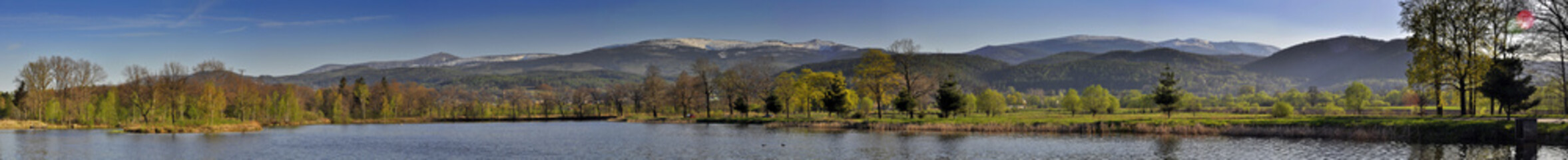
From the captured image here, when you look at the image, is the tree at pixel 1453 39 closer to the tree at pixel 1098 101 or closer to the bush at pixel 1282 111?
the bush at pixel 1282 111

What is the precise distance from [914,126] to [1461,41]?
30.0 metres

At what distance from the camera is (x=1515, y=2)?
45.2 meters

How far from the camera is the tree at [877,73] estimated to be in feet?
247

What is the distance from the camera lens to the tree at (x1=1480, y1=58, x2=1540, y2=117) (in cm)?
4994

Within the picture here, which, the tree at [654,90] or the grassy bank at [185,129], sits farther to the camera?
the tree at [654,90]

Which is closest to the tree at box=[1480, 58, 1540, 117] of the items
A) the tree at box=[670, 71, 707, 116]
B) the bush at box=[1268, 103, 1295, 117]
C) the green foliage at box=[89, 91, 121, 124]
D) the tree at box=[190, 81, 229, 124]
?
the bush at box=[1268, 103, 1295, 117]

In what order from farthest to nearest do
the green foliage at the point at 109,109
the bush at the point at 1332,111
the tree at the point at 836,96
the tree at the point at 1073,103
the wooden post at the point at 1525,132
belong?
the tree at the point at 1073,103
the green foliage at the point at 109,109
the tree at the point at 836,96
the bush at the point at 1332,111
the wooden post at the point at 1525,132

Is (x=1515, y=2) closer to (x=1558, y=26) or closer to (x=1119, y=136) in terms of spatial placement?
(x=1558, y=26)

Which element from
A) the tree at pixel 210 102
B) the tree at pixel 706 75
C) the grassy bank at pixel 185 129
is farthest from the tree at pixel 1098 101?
the tree at pixel 210 102

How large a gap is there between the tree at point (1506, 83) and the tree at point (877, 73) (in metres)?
37.8

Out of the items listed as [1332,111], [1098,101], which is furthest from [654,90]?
[1332,111]

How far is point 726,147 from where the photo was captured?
46.0 m

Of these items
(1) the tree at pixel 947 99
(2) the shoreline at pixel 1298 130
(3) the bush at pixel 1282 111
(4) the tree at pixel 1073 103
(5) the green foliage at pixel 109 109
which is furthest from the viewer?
(4) the tree at pixel 1073 103

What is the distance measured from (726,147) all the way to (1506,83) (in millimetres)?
41713
